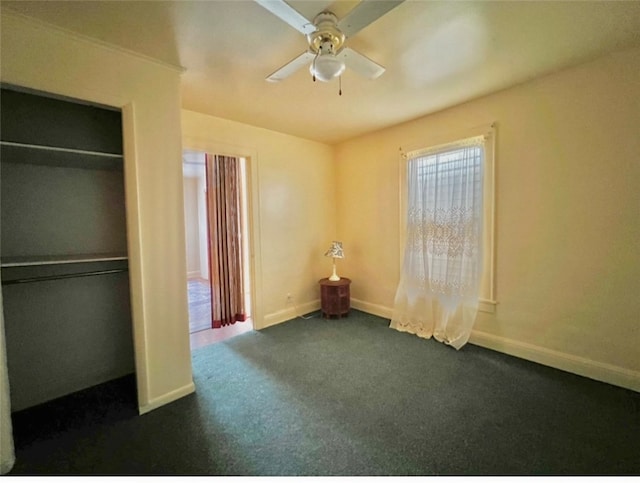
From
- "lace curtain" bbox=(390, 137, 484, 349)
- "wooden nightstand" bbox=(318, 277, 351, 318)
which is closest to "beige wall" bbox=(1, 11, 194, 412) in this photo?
"wooden nightstand" bbox=(318, 277, 351, 318)

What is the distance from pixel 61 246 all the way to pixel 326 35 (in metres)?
2.41

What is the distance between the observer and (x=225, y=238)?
12.4ft

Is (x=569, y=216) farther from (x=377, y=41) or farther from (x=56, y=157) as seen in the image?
(x=56, y=157)

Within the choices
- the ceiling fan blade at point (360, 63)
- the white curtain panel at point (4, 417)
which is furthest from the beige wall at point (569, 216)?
the white curtain panel at point (4, 417)

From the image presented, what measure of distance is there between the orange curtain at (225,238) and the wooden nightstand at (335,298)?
1173 mm

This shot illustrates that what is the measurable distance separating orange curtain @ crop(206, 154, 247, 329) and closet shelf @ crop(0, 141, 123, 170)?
1575 mm

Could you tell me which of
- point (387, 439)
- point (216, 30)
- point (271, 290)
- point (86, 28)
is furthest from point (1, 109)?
point (387, 439)

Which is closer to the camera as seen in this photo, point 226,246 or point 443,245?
point 443,245

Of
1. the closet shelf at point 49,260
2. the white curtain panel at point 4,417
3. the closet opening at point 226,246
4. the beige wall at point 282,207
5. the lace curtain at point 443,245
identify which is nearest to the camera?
the white curtain panel at point 4,417

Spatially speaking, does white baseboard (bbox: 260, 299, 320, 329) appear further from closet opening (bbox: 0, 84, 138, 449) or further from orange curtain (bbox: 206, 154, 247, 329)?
closet opening (bbox: 0, 84, 138, 449)

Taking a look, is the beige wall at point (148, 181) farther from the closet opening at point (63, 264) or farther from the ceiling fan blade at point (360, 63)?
the ceiling fan blade at point (360, 63)

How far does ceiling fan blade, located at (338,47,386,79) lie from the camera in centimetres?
165

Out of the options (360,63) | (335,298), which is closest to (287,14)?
(360,63)

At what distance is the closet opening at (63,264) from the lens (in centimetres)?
184
